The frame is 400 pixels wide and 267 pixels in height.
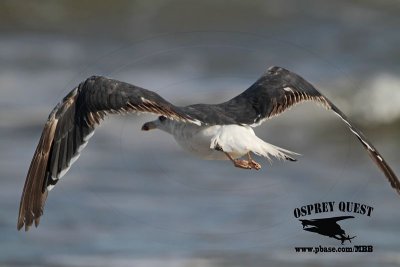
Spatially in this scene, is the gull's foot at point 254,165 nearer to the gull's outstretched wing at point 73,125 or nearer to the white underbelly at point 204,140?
the white underbelly at point 204,140

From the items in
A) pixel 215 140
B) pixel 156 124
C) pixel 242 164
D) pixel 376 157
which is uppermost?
pixel 156 124

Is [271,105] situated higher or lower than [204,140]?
higher

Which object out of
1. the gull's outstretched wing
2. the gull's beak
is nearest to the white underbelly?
the gull's outstretched wing

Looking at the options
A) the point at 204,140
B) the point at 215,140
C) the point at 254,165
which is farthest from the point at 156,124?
the point at 254,165

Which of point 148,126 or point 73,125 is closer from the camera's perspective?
point 73,125

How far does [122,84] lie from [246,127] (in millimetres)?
1743

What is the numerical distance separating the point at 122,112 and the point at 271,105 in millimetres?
2544

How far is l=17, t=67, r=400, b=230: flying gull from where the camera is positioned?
49.6 ft

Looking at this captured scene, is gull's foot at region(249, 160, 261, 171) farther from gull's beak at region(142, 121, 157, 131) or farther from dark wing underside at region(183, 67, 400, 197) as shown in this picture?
gull's beak at region(142, 121, 157, 131)

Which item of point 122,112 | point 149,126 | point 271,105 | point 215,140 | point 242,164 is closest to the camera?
point 122,112

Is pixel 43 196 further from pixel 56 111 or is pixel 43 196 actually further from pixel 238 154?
pixel 238 154

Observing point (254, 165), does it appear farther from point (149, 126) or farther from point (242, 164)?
point (149, 126)

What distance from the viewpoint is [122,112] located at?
15180 mm

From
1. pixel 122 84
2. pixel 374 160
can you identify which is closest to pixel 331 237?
pixel 374 160
